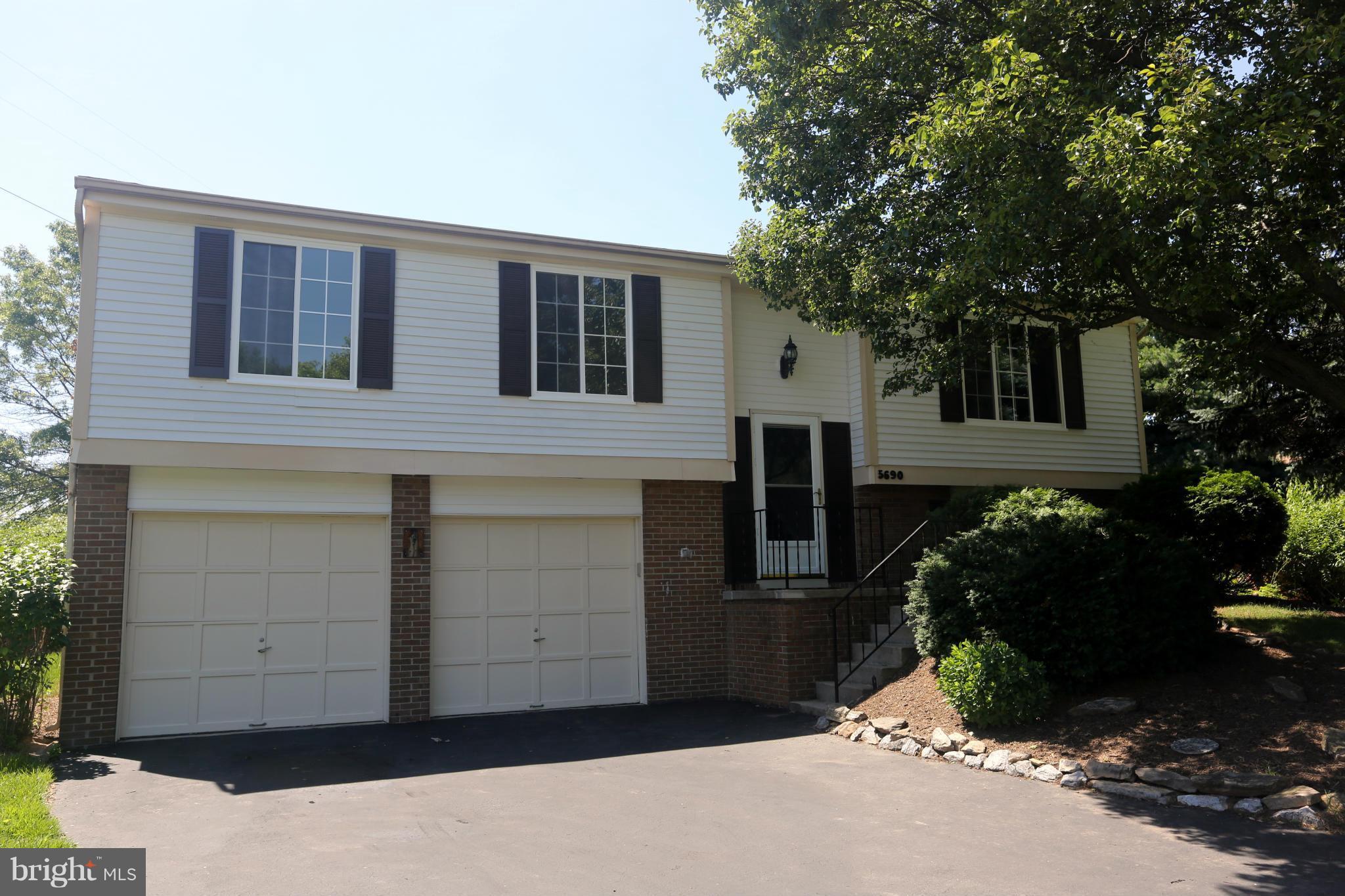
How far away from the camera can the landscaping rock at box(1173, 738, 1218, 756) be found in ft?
23.6

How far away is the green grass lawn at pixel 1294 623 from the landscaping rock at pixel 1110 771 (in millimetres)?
3413

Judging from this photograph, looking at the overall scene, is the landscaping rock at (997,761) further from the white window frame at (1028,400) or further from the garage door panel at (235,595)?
the garage door panel at (235,595)

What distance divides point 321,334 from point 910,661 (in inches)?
301

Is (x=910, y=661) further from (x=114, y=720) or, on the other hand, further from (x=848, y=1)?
(x=114, y=720)

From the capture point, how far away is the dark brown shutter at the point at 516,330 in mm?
11500

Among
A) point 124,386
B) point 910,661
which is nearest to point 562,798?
point 910,661

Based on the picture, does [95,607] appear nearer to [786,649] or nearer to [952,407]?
[786,649]

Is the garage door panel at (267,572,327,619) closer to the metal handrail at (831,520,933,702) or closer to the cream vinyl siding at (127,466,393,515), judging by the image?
the cream vinyl siding at (127,466,393,515)

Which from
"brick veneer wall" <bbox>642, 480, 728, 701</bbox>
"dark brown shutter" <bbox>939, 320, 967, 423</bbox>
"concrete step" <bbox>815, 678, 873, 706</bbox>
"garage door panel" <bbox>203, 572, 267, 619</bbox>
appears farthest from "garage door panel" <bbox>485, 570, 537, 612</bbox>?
"dark brown shutter" <bbox>939, 320, 967, 423</bbox>

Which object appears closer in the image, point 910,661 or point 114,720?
point 114,720

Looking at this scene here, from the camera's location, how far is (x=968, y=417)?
14312mm

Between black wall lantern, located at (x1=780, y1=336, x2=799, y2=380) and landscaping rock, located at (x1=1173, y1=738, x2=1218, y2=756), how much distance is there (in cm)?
728

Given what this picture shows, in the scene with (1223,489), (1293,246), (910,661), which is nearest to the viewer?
Answer: (1293,246)

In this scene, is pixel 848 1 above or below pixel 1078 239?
above
